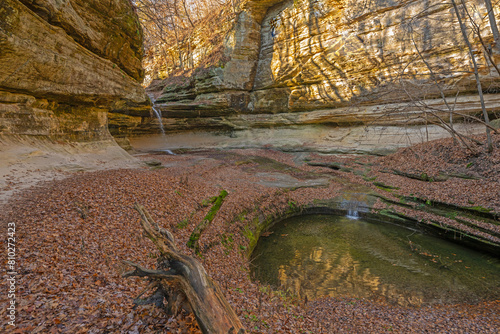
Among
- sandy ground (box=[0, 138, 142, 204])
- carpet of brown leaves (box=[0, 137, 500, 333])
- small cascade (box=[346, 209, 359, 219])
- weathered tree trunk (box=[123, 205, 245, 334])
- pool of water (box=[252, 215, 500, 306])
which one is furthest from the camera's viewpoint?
small cascade (box=[346, 209, 359, 219])

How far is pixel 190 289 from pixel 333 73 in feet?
64.5

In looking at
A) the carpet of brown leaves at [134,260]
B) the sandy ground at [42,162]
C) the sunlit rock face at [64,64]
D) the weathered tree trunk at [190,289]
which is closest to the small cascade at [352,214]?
the carpet of brown leaves at [134,260]

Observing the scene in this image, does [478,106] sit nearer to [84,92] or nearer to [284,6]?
[284,6]

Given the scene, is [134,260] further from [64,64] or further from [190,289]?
[64,64]

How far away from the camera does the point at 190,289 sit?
2674 mm

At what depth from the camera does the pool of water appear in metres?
5.36

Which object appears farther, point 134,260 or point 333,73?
point 333,73

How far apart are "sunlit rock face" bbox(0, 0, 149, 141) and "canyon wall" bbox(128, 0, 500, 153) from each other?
8068mm

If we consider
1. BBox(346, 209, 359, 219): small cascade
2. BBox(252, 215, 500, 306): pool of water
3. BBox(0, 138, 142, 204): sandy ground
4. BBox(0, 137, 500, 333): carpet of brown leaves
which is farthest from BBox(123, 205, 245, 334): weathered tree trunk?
BBox(346, 209, 359, 219): small cascade

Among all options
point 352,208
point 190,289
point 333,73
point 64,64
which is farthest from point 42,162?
point 333,73

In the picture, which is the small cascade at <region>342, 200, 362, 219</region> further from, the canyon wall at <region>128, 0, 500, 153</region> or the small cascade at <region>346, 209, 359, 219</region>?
the canyon wall at <region>128, 0, 500, 153</region>

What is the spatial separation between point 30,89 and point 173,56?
22751 mm

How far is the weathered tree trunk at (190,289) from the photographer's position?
2.44 m

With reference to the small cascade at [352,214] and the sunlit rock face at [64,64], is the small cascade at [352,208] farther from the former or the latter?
the sunlit rock face at [64,64]
